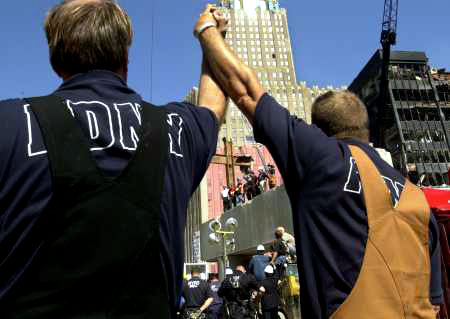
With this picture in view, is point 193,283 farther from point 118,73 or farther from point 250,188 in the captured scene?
point 250,188

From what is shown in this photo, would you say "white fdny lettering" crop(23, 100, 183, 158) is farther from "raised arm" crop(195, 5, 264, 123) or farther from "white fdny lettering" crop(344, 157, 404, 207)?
"white fdny lettering" crop(344, 157, 404, 207)

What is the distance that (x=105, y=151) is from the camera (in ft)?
4.20

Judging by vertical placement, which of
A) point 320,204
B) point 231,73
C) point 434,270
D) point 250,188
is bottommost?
point 434,270

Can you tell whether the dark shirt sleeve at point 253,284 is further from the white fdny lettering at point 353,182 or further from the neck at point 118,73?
the neck at point 118,73

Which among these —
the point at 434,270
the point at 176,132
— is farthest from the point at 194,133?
the point at 434,270

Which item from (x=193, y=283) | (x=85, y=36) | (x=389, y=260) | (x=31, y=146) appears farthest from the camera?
(x=193, y=283)

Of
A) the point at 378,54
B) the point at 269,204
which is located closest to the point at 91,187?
the point at 269,204

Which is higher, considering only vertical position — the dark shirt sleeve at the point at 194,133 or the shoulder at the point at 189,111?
the shoulder at the point at 189,111

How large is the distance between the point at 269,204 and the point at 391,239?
16.0 m

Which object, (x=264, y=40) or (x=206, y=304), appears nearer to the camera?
(x=206, y=304)

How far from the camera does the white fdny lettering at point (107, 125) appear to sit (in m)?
1.25

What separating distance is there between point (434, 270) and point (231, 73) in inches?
50.1

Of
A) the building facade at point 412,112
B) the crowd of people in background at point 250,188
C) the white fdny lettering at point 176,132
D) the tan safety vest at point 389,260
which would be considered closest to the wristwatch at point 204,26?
the white fdny lettering at point 176,132

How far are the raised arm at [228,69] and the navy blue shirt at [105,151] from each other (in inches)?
14.9
